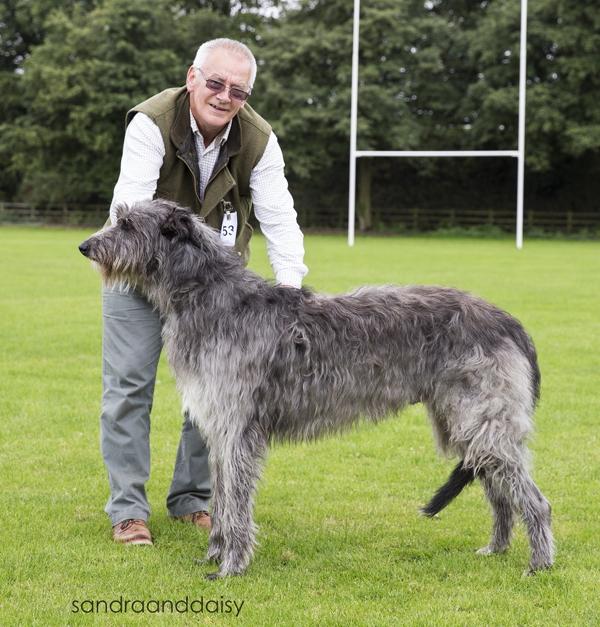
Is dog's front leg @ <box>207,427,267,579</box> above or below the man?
below

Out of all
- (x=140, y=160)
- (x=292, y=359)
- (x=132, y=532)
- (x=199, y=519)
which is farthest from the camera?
(x=199, y=519)

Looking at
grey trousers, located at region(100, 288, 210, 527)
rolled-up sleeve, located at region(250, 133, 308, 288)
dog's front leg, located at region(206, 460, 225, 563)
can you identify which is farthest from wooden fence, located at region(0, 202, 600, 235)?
dog's front leg, located at region(206, 460, 225, 563)

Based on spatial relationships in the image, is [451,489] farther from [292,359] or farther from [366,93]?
[366,93]

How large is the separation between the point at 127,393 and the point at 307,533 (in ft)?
4.67

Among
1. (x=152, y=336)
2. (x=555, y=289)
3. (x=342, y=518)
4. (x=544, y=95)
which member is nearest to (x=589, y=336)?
(x=555, y=289)

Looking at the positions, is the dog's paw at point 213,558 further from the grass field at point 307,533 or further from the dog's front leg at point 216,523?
the grass field at point 307,533

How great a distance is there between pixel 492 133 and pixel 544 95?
385cm

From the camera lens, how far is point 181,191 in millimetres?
4461

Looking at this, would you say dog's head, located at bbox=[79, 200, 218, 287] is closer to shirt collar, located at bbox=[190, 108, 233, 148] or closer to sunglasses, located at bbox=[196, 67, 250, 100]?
shirt collar, located at bbox=[190, 108, 233, 148]

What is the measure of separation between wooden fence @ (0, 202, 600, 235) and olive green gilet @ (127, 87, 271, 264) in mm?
36862

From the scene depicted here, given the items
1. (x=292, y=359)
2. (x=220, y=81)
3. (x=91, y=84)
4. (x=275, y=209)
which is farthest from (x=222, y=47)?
(x=91, y=84)

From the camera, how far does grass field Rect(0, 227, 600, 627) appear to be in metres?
3.64

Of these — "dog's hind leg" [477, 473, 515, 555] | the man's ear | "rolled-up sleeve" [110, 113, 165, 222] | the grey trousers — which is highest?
the man's ear

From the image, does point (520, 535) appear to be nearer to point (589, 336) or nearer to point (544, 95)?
point (589, 336)
